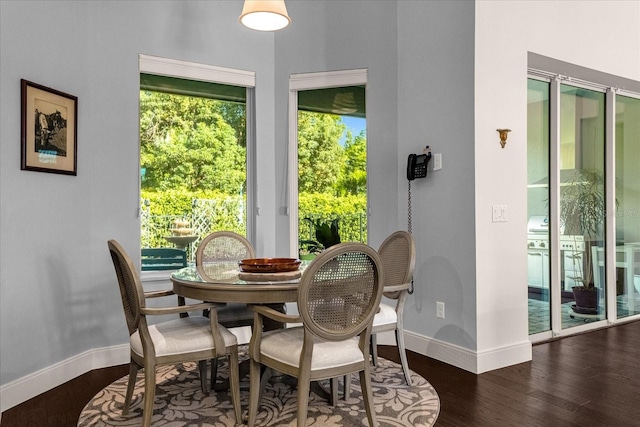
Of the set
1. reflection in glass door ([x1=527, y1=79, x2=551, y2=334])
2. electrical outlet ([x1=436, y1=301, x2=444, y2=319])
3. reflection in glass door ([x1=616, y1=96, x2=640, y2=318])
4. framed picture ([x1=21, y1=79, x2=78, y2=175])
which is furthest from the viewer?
reflection in glass door ([x1=616, y1=96, x2=640, y2=318])

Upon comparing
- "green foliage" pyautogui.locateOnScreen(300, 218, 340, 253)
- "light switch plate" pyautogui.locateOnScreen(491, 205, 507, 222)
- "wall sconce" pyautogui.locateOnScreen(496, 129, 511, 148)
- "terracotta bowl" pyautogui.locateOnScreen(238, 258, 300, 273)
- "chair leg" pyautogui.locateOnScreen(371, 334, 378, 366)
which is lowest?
"chair leg" pyautogui.locateOnScreen(371, 334, 378, 366)

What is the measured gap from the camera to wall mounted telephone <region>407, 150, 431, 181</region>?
3.54 metres

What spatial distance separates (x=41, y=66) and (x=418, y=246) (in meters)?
2.93

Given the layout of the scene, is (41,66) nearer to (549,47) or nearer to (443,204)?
(443,204)

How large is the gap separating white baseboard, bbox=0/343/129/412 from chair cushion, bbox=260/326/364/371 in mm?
1584

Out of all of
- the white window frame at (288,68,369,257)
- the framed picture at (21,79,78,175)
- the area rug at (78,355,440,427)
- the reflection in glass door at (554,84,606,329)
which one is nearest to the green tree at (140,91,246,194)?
the white window frame at (288,68,369,257)

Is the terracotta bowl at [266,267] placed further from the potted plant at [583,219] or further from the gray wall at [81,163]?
the potted plant at [583,219]

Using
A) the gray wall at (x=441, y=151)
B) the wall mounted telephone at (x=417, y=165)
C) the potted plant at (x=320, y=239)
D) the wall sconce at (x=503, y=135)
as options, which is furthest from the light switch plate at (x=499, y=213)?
the potted plant at (x=320, y=239)

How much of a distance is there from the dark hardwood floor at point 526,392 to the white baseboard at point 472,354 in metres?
0.06

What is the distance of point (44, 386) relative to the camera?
2.89 meters

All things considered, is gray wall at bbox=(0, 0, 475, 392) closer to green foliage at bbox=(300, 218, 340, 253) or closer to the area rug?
green foliage at bbox=(300, 218, 340, 253)

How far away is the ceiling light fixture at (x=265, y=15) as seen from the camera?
8.27 ft

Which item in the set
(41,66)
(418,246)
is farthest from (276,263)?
(41,66)

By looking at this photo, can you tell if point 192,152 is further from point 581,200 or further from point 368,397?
point 581,200
